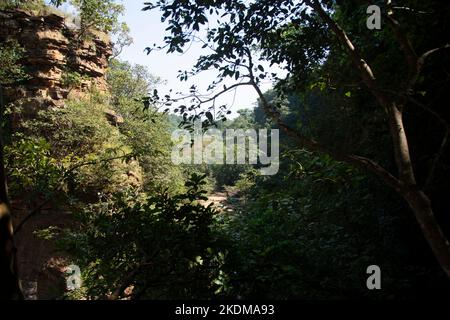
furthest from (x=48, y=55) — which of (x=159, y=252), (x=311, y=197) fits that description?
(x=159, y=252)

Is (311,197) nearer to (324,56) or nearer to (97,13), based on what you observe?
(324,56)

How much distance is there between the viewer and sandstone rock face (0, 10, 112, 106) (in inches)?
555

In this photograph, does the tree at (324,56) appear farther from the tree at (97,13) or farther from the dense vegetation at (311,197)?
the tree at (97,13)

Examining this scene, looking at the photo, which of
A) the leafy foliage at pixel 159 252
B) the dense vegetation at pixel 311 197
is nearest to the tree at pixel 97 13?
the dense vegetation at pixel 311 197

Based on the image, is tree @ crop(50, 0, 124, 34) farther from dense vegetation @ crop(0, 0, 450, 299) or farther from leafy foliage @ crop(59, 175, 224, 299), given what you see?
leafy foliage @ crop(59, 175, 224, 299)

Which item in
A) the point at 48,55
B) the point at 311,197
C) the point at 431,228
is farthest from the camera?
the point at 48,55

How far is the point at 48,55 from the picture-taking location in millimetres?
14594

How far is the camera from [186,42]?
12.0 feet

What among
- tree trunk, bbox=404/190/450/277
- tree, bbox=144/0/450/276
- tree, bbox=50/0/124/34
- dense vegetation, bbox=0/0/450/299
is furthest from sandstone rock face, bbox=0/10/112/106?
tree trunk, bbox=404/190/450/277
